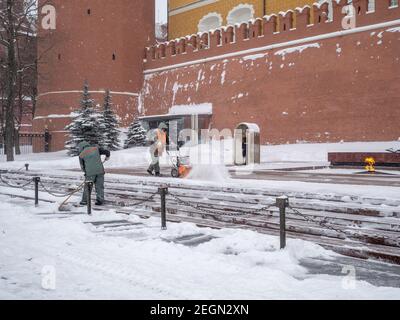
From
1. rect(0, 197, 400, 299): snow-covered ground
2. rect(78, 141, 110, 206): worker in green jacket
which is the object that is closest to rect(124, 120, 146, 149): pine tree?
rect(78, 141, 110, 206): worker in green jacket

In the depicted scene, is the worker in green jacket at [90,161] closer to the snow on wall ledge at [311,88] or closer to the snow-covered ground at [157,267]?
the snow-covered ground at [157,267]

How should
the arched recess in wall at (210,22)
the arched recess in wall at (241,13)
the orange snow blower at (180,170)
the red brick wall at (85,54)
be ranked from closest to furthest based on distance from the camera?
1. the orange snow blower at (180,170)
2. the arched recess in wall at (241,13)
3. the red brick wall at (85,54)
4. the arched recess in wall at (210,22)

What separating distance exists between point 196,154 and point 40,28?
20.0 m

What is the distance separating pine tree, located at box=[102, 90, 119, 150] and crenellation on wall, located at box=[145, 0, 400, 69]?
5267mm

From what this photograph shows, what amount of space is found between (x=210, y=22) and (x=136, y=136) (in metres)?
10.9

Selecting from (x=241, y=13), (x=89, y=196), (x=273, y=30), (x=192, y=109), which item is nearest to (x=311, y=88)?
(x=273, y=30)

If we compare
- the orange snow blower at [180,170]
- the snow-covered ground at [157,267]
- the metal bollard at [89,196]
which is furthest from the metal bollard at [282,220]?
the orange snow blower at [180,170]

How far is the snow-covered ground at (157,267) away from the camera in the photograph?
3.86 meters

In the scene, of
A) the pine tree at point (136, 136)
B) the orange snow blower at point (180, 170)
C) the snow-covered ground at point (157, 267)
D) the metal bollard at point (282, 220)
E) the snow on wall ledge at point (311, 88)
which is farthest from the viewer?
the pine tree at point (136, 136)

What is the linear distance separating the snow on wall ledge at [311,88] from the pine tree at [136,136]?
3309 mm

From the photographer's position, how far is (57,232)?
22.0ft

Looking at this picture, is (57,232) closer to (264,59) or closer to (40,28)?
(264,59)

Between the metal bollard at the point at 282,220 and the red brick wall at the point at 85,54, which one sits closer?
the metal bollard at the point at 282,220

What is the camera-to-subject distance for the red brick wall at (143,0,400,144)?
19.7 metres
